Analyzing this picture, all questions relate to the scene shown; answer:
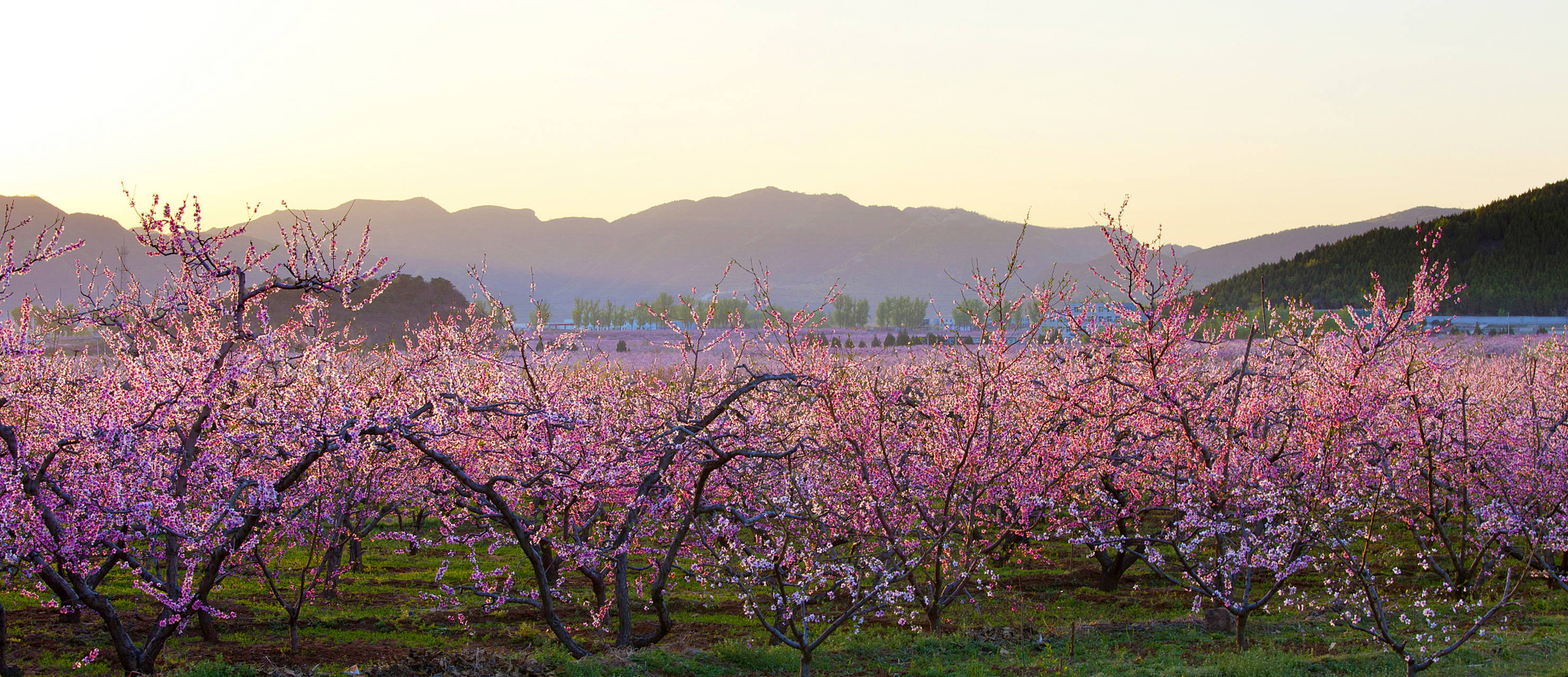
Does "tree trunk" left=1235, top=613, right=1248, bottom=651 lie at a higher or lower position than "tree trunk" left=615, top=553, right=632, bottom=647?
lower

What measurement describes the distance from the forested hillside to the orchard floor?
6019 cm

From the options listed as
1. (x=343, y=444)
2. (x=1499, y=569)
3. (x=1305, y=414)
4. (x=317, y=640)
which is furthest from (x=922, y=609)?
(x=1499, y=569)

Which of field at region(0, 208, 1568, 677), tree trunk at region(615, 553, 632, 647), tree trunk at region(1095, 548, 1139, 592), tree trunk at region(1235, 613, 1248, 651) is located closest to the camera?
field at region(0, 208, 1568, 677)

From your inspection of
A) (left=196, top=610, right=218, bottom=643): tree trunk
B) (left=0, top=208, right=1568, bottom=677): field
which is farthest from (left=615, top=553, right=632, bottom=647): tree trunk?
(left=196, top=610, right=218, bottom=643): tree trunk

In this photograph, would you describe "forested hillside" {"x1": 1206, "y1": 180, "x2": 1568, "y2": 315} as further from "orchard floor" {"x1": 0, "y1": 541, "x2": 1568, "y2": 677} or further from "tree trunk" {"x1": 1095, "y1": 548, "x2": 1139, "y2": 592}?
"orchard floor" {"x1": 0, "y1": 541, "x2": 1568, "y2": 677}

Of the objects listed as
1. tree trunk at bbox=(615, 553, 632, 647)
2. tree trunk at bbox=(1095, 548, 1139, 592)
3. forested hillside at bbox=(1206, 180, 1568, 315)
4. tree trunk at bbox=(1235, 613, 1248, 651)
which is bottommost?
tree trunk at bbox=(1095, 548, 1139, 592)

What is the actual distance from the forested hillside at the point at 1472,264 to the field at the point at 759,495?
194 ft

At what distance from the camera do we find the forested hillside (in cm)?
7206

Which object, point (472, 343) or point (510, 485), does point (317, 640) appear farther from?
point (472, 343)

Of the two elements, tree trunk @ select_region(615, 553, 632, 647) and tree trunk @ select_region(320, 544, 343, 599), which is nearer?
tree trunk @ select_region(615, 553, 632, 647)

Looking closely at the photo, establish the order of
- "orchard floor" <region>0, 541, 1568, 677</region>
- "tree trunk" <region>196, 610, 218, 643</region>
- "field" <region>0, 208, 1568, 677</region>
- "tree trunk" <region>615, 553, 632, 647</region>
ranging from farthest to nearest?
"tree trunk" <region>196, 610, 218, 643</region>, "tree trunk" <region>615, 553, 632, 647</region>, "orchard floor" <region>0, 541, 1568, 677</region>, "field" <region>0, 208, 1568, 677</region>

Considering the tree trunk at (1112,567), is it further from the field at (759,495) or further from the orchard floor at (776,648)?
the orchard floor at (776,648)

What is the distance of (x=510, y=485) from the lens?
11.3 m

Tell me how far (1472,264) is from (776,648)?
86901 millimetres
